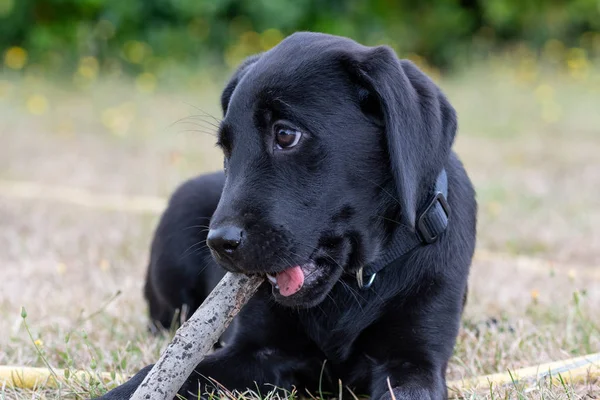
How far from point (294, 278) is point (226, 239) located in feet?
0.90

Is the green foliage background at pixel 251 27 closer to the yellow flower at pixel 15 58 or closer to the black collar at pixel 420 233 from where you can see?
the yellow flower at pixel 15 58

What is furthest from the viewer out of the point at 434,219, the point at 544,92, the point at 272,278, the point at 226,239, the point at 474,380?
the point at 544,92

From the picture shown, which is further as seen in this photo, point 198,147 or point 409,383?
point 198,147

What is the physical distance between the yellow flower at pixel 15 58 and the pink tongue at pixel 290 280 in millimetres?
9881

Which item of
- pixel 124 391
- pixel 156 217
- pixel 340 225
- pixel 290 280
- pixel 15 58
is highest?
pixel 340 225

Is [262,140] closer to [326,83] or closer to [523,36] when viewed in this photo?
[326,83]

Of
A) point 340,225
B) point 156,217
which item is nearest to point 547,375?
point 340,225

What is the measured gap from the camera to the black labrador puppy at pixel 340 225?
2166 mm

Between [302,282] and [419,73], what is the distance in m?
0.71

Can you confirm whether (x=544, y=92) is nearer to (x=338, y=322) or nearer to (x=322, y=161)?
(x=338, y=322)

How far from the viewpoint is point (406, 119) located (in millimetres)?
2178

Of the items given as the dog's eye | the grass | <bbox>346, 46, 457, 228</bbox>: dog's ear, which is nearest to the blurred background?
the grass

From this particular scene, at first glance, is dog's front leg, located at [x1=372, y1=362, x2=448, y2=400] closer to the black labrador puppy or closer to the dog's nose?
the black labrador puppy

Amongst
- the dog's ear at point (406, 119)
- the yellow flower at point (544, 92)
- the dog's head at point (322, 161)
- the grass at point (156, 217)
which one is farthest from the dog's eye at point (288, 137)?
the yellow flower at point (544, 92)
